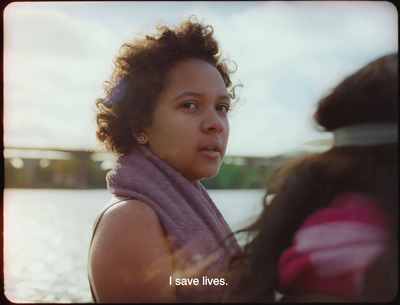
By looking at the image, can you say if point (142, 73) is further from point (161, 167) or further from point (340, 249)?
point (340, 249)

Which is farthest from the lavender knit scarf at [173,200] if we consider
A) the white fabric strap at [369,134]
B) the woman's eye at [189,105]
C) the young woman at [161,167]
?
the white fabric strap at [369,134]

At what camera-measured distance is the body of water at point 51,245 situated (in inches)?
35.7

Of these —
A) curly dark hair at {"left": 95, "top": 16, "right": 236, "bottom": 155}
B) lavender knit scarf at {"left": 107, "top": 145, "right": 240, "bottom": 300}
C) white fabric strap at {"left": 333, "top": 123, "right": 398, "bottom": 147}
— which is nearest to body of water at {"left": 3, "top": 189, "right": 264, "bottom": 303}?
lavender knit scarf at {"left": 107, "top": 145, "right": 240, "bottom": 300}

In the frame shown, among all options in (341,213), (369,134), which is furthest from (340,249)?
(369,134)

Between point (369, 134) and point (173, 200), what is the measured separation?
44cm

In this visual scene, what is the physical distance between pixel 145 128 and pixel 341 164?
0.48 meters

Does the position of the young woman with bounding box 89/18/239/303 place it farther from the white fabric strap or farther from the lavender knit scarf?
the white fabric strap

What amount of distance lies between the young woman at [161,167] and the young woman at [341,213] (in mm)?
128

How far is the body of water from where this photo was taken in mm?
906

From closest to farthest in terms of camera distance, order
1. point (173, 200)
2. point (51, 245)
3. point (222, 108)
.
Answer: point (173, 200), point (222, 108), point (51, 245)

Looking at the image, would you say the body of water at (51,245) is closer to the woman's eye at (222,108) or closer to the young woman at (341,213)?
the young woman at (341,213)

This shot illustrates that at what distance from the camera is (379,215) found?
2.37ft

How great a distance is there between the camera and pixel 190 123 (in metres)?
0.97

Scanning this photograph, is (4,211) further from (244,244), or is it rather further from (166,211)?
(244,244)
